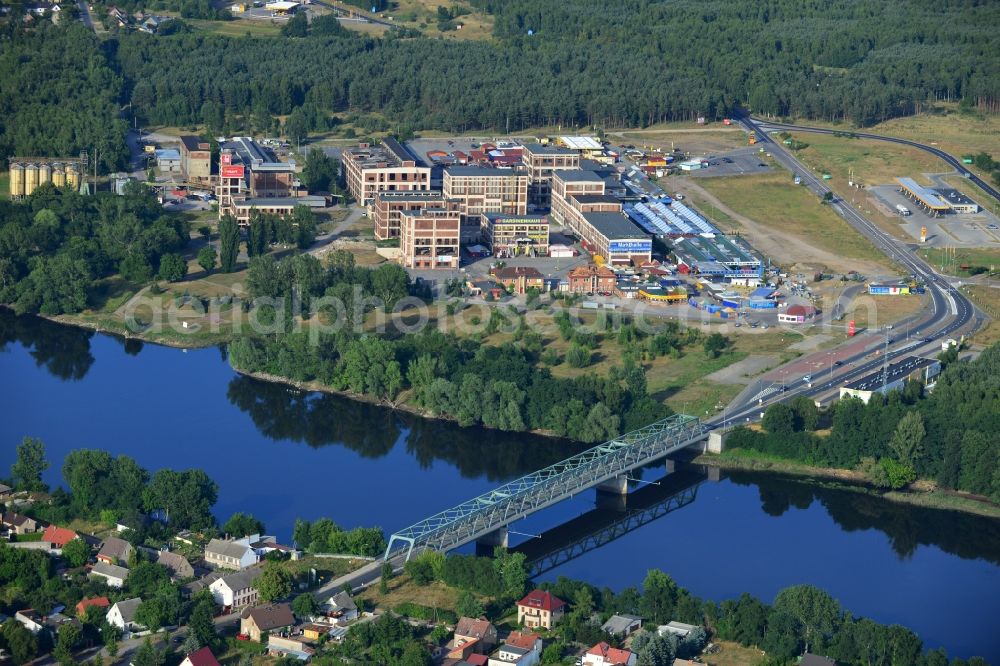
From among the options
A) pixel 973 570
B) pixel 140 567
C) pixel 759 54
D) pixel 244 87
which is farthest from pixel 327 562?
pixel 759 54

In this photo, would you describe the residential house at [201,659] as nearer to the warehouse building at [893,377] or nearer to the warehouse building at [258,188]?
the warehouse building at [893,377]

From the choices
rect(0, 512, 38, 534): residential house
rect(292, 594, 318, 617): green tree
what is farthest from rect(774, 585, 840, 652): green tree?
rect(0, 512, 38, 534): residential house

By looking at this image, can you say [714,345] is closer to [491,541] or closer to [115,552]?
[491,541]

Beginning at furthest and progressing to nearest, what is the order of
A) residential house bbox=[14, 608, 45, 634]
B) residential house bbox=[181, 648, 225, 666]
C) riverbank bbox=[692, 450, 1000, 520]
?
riverbank bbox=[692, 450, 1000, 520]
residential house bbox=[14, 608, 45, 634]
residential house bbox=[181, 648, 225, 666]

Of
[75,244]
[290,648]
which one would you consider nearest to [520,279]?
[75,244]

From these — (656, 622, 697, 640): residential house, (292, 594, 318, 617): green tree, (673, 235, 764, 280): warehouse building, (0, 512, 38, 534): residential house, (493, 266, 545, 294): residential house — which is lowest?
(656, 622, 697, 640): residential house

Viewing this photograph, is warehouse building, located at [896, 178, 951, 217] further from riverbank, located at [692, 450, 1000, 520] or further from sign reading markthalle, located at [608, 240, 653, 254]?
riverbank, located at [692, 450, 1000, 520]
